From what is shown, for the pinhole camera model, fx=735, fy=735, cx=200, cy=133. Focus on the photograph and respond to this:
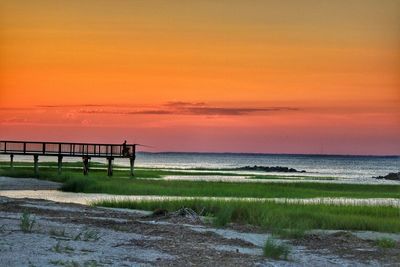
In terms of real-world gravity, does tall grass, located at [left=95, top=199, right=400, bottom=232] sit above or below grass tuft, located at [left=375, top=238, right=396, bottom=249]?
above

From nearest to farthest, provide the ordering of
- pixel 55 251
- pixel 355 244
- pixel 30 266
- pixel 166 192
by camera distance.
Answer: pixel 30 266 < pixel 55 251 < pixel 355 244 < pixel 166 192

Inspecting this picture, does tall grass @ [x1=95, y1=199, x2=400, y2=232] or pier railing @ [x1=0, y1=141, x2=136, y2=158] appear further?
pier railing @ [x1=0, y1=141, x2=136, y2=158]

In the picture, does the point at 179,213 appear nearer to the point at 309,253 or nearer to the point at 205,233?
the point at 205,233

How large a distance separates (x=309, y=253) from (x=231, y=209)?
28.2 feet

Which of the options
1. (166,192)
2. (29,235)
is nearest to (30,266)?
(29,235)

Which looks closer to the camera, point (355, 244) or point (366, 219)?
point (355, 244)

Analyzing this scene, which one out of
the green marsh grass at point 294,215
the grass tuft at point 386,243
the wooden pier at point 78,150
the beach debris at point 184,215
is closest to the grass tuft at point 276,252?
the grass tuft at point 386,243

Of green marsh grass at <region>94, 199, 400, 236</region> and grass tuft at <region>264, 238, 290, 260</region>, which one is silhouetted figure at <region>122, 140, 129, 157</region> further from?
grass tuft at <region>264, 238, 290, 260</region>

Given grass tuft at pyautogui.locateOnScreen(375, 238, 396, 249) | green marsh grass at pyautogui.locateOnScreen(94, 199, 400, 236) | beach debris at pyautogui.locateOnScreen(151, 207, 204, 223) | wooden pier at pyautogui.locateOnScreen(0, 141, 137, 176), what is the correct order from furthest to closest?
wooden pier at pyautogui.locateOnScreen(0, 141, 137, 176) < beach debris at pyautogui.locateOnScreen(151, 207, 204, 223) < green marsh grass at pyautogui.locateOnScreen(94, 199, 400, 236) < grass tuft at pyautogui.locateOnScreen(375, 238, 396, 249)

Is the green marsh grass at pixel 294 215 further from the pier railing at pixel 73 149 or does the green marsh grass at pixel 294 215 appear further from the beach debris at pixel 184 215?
the pier railing at pixel 73 149

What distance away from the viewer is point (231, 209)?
2838 cm

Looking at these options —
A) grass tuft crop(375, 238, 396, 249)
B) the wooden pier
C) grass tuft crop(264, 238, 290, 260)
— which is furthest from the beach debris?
the wooden pier

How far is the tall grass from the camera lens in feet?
87.1

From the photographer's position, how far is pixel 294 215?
29875mm
